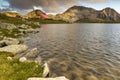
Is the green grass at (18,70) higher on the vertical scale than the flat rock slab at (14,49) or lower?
higher

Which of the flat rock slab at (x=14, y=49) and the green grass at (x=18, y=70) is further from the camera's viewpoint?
the flat rock slab at (x=14, y=49)

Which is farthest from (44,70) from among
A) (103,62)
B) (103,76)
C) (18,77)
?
(103,62)

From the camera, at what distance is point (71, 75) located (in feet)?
61.9

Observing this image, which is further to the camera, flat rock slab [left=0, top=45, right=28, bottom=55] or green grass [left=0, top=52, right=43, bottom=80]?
flat rock slab [left=0, top=45, right=28, bottom=55]

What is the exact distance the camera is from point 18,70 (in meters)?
16.2

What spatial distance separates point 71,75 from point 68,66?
363 cm

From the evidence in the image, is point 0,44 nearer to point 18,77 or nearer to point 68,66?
point 68,66

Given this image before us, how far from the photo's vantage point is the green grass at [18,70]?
585 inches

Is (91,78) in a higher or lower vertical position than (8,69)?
lower

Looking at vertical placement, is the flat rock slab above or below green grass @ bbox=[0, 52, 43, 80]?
below

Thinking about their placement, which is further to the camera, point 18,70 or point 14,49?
point 14,49

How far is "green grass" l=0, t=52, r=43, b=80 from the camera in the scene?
1486 centimetres

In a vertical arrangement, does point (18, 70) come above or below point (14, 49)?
above

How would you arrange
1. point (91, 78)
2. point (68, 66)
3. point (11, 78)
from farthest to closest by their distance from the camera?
point (68, 66), point (91, 78), point (11, 78)
